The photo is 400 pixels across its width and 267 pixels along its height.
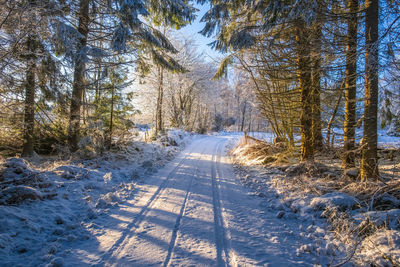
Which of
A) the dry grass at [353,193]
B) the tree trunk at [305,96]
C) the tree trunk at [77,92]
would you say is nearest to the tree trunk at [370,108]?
the dry grass at [353,193]

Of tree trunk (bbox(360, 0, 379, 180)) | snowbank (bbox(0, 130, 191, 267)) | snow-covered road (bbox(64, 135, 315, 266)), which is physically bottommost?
snow-covered road (bbox(64, 135, 315, 266))

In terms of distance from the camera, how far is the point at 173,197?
430 centimetres

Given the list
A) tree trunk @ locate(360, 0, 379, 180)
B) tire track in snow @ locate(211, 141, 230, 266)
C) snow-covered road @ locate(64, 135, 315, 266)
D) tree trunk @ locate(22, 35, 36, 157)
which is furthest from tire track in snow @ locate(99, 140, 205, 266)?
tree trunk @ locate(360, 0, 379, 180)

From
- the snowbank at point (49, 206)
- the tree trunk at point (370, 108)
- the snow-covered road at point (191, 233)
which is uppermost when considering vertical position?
the tree trunk at point (370, 108)

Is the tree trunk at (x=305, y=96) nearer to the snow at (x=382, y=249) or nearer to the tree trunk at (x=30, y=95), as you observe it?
the snow at (x=382, y=249)

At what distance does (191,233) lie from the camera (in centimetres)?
288

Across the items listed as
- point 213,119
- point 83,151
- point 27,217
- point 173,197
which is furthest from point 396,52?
point 213,119

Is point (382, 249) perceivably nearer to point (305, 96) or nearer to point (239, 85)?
point (305, 96)

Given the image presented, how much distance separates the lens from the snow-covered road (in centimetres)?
233

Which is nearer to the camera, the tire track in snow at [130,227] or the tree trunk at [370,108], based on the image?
the tire track in snow at [130,227]

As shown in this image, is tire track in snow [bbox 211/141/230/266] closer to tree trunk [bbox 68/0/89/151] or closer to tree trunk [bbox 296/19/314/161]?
tree trunk [bbox 296/19/314/161]

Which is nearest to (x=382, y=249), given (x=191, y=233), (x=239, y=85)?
(x=191, y=233)

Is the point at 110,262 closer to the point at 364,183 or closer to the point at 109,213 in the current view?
the point at 109,213

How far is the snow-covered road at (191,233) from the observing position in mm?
2334
